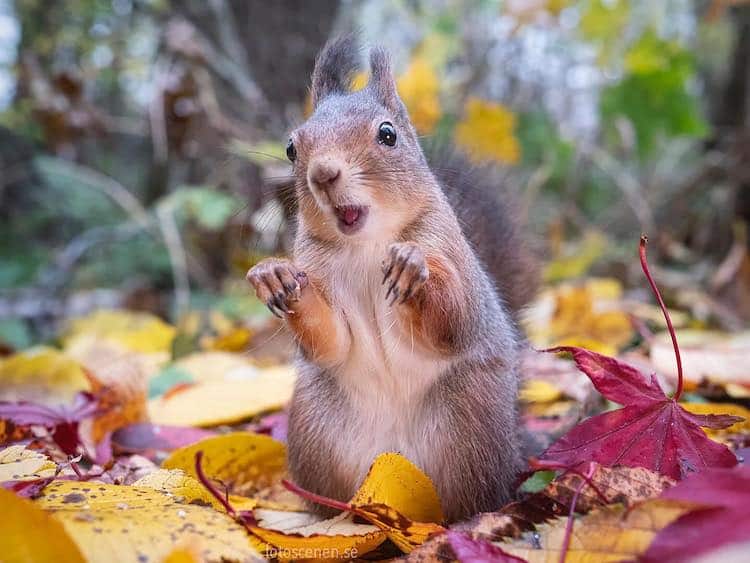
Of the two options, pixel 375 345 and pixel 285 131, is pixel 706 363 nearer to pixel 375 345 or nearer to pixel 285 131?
pixel 375 345

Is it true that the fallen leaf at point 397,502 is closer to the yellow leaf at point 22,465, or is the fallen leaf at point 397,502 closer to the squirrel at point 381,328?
the squirrel at point 381,328

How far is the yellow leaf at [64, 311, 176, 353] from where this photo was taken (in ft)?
6.88

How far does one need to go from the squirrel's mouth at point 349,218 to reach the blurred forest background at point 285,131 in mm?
941

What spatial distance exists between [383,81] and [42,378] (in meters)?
0.98

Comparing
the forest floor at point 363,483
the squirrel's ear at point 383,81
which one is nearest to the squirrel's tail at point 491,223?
the squirrel's ear at point 383,81

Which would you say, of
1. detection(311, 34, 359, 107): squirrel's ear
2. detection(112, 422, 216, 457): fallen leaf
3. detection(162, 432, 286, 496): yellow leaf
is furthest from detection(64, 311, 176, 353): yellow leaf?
detection(311, 34, 359, 107): squirrel's ear

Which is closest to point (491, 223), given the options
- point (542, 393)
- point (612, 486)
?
point (542, 393)

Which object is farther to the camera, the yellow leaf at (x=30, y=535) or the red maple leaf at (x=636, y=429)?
the red maple leaf at (x=636, y=429)

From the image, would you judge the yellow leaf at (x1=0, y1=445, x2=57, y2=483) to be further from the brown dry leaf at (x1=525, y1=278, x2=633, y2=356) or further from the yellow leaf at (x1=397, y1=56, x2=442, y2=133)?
the yellow leaf at (x1=397, y1=56, x2=442, y2=133)

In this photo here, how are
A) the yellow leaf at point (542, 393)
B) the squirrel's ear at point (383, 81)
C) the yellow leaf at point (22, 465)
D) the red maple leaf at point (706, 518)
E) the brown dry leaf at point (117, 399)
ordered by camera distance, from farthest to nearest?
1. the yellow leaf at point (542, 393)
2. the brown dry leaf at point (117, 399)
3. the squirrel's ear at point (383, 81)
4. the yellow leaf at point (22, 465)
5. the red maple leaf at point (706, 518)

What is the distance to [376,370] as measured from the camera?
0.87m

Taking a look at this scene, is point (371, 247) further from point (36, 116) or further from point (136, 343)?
point (36, 116)

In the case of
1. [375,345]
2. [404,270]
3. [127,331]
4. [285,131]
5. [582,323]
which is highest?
[285,131]

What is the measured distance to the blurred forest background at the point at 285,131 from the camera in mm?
2414
